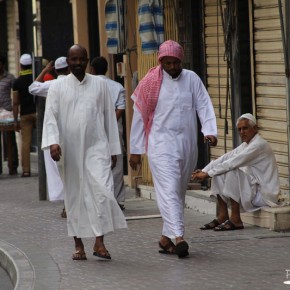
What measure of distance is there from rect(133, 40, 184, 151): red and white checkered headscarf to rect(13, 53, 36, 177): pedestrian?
9.30 meters

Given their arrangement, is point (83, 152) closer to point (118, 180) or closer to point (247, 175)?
point (247, 175)

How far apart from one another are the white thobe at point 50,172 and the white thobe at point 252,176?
231 centimetres

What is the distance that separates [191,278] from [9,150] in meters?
12.1

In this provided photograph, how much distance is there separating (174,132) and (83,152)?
80cm

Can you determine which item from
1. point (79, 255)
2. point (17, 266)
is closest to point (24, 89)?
point (79, 255)

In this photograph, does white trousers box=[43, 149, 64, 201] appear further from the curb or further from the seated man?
the seated man

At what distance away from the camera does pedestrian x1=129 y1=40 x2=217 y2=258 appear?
11000 mm

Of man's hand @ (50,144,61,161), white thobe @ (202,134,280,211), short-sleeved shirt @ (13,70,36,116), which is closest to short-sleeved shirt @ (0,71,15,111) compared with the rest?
short-sleeved shirt @ (13,70,36,116)

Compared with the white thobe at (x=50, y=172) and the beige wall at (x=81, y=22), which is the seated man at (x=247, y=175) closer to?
the white thobe at (x=50, y=172)

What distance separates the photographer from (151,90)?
36.3 feet

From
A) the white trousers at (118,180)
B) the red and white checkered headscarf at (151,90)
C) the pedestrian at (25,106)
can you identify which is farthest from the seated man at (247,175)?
the pedestrian at (25,106)

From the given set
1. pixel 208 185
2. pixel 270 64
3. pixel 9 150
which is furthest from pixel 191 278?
pixel 9 150

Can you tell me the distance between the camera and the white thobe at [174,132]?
11.0 metres

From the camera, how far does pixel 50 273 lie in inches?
402
